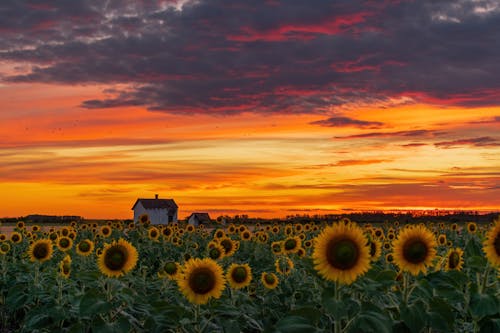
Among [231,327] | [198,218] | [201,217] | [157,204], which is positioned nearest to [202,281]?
[231,327]

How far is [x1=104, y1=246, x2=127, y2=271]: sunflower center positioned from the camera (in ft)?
28.1

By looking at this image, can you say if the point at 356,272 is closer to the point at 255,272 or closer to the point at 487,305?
the point at 487,305

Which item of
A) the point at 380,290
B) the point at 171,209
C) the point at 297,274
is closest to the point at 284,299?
the point at 297,274

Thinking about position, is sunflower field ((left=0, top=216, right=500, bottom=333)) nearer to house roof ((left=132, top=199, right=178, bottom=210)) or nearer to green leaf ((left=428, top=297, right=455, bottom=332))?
green leaf ((left=428, top=297, right=455, bottom=332))

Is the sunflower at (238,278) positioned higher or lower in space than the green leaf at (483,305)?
higher

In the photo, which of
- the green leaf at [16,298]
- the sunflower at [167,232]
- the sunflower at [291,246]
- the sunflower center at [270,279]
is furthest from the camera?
the sunflower at [167,232]

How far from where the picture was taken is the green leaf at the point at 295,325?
567 cm

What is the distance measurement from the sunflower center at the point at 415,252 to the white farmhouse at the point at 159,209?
6672cm

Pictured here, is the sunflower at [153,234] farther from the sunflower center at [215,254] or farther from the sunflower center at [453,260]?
the sunflower center at [453,260]

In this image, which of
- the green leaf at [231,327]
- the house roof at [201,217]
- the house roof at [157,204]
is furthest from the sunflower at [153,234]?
the house roof at [157,204]

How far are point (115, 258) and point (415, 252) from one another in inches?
155

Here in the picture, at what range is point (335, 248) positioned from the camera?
5957 millimetres

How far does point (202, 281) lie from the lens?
759cm

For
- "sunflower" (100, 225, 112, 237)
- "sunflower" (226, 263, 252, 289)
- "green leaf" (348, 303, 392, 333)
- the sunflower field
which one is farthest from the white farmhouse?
"green leaf" (348, 303, 392, 333)
